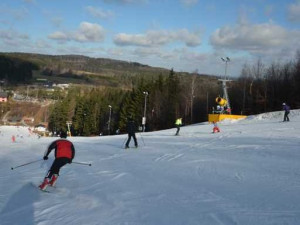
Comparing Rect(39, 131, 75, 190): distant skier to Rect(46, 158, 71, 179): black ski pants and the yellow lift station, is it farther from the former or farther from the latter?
the yellow lift station

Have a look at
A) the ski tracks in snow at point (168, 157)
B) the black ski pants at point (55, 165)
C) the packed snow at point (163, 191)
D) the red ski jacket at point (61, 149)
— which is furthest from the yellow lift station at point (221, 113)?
the black ski pants at point (55, 165)

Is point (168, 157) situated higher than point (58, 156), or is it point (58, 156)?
point (58, 156)

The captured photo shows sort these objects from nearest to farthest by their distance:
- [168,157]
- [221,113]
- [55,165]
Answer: [55,165]
[168,157]
[221,113]

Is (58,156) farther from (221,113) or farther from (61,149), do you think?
(221,113)

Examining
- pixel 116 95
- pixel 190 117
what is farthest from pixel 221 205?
pixel 116 95

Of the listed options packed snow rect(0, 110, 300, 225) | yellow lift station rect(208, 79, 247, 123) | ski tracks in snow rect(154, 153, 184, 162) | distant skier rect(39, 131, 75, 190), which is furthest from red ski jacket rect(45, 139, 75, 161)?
yellow lift station rect(208, 79, 247, 123)

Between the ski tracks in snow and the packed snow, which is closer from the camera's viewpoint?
the packed snow

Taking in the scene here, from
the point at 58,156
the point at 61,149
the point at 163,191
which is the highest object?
the point at 61,149

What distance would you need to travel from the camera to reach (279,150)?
672 inches

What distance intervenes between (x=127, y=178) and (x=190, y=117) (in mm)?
58400

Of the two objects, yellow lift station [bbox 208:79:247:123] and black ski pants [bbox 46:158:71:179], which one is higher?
yellow lift station [bbox 208:79:247:123]

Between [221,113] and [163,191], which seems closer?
[163,191]

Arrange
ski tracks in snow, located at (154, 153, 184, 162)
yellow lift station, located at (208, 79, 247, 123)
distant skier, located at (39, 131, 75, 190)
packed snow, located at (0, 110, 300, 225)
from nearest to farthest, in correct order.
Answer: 1. packed snow, located at (0, 110, 300, 225)
2. distant skier, located at (39, 131, 75, 190)
3. ski tracks in snow, located at (154, 153, 184, 162)
4. yellow lift station, located at (208, 79, 247, 123)

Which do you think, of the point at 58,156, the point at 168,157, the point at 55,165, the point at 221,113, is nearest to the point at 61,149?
the point at 58,156
